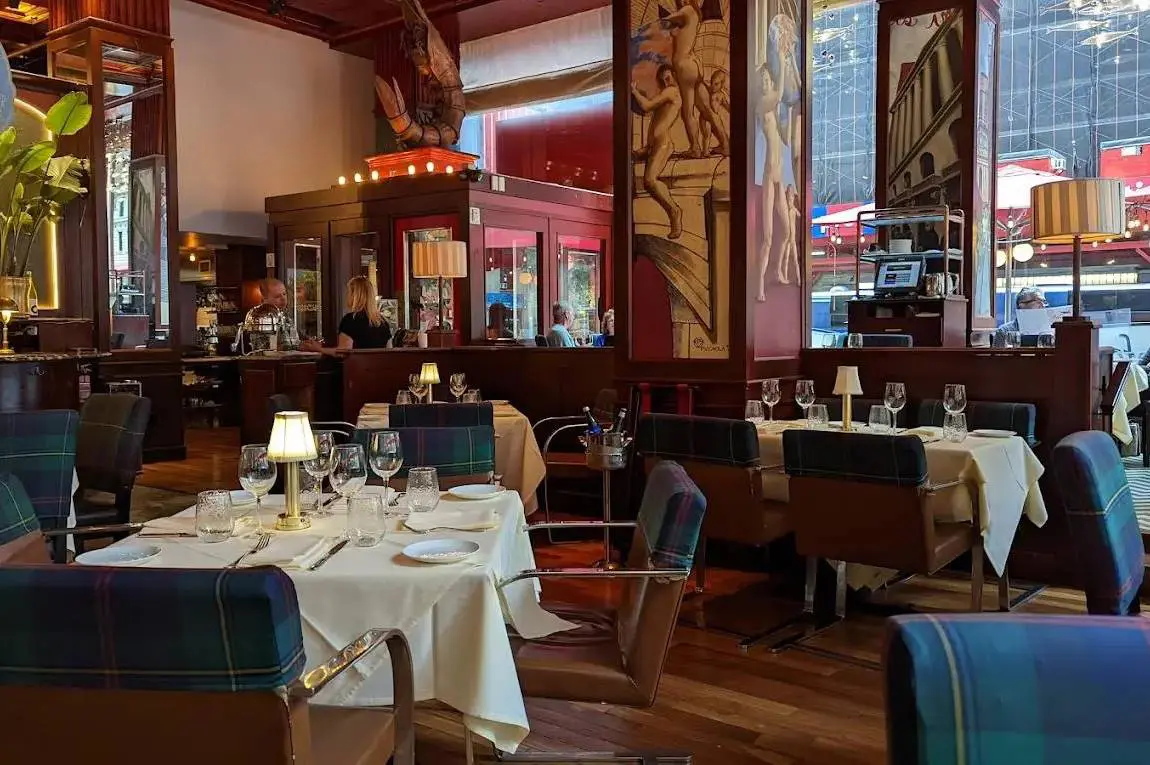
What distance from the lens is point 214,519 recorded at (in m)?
2.42

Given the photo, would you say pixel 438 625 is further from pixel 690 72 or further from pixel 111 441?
pixel 690 72

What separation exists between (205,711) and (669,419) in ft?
9.82

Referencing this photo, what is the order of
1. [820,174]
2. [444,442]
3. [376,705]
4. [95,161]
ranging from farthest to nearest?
1. [820,174]
2. [95,161]
3. [444,442]
4. [376,705]

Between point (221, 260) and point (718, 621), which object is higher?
point (221, 260)

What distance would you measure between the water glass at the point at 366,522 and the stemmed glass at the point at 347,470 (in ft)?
0.62

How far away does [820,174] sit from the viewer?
12.8 m

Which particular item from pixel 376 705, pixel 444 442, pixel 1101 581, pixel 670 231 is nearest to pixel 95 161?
pixel 670 231

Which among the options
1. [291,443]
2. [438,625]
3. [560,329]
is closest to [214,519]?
[291,443]

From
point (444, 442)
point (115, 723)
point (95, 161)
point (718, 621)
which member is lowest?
A: point (718, 621)

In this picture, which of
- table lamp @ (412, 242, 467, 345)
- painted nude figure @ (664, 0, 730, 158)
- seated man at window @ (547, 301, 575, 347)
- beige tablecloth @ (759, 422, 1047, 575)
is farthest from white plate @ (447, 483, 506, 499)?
seated man at window @ (547, 301, 575, 347)

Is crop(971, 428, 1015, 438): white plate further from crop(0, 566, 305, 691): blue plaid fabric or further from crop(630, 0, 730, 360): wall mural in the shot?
crop(0, 566, 305, 691): blue plaid fabric

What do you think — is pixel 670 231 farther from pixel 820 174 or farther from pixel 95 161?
pixel 820 174

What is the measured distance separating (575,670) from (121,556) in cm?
110

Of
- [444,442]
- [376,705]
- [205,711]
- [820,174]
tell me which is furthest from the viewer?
[820,174]
